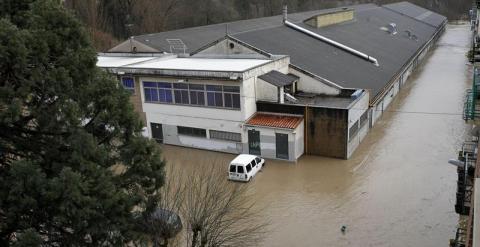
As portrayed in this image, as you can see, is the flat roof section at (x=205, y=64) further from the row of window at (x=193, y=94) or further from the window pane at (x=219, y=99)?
the window pane at (x=219, y=99)

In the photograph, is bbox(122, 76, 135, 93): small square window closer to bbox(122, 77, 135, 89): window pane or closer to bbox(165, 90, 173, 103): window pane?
bbox(122, 77, 135, 89): window pane

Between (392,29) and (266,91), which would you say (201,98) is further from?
(392,29)

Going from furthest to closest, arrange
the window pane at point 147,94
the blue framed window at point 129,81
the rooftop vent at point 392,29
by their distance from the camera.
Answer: the rooftop vent at point 392,29, the blue framed window at point 129,81, the window pane at point 147,94

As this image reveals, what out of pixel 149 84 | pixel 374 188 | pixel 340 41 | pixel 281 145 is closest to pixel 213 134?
pixel 281 145

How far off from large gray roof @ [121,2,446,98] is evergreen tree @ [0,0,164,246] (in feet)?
56.8

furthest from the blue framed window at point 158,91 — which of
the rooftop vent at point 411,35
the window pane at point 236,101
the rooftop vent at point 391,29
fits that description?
the rooftop vent at point 411,35

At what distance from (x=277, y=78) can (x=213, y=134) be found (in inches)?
163

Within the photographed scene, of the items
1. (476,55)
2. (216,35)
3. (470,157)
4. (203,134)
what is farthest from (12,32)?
(216,35)

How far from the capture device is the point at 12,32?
24.8 ft

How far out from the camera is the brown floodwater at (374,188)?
14484 millimetres

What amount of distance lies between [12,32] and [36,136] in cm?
206

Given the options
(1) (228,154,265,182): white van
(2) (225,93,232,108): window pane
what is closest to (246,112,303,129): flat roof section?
(2) (225,93,232,108): window pane

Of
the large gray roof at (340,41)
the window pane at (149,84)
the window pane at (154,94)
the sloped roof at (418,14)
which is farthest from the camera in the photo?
the sloped roof at (418,14)

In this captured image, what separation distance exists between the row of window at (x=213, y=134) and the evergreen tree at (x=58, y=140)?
12.0 m
